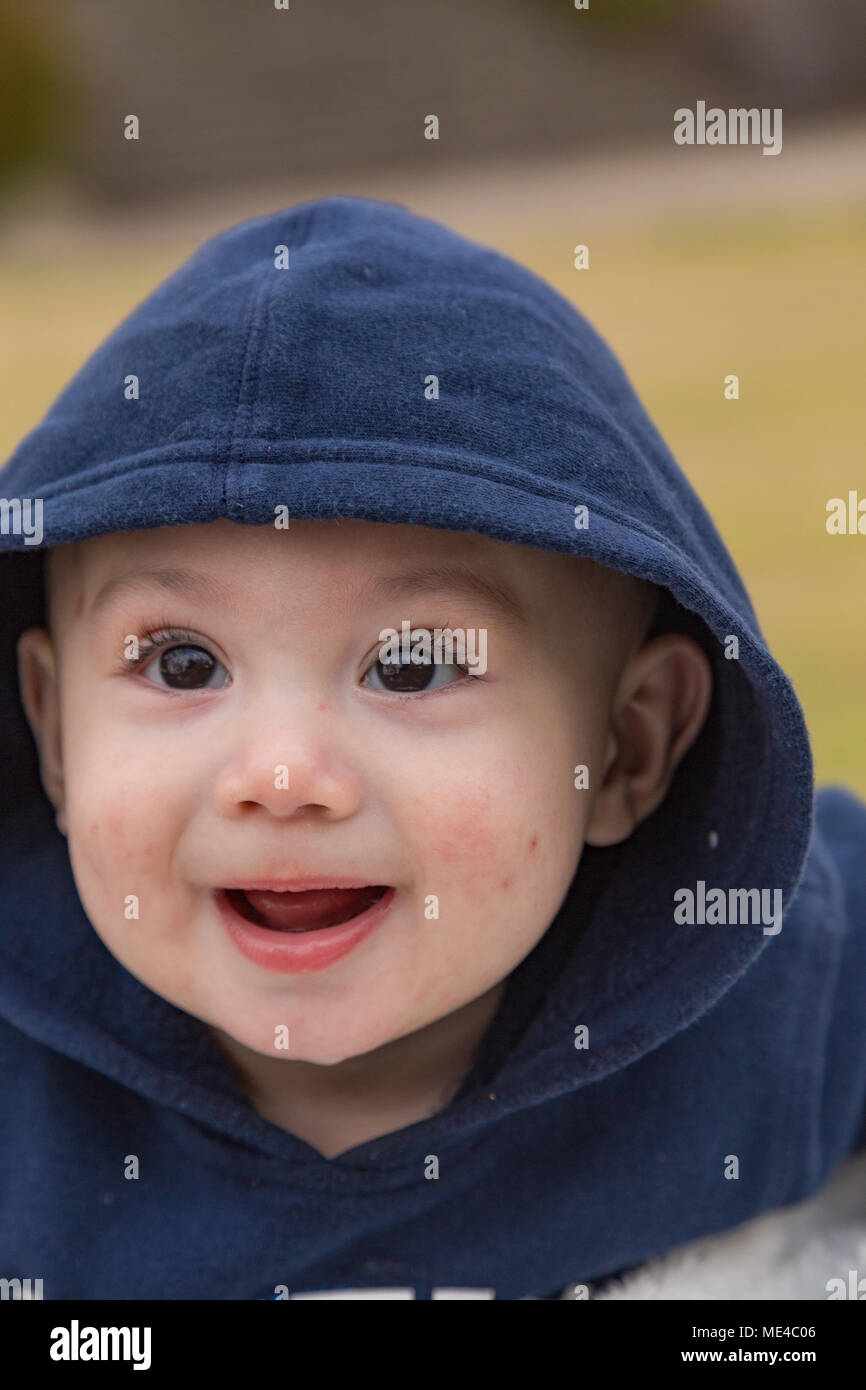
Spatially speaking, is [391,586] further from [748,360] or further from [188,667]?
[748,360]

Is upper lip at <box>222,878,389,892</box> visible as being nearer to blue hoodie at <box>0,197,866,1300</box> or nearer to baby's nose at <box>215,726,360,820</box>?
Result: baby's nose at <box>215,726,360,820</box>

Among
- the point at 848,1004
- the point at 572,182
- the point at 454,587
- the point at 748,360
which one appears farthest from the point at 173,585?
the point at 572,182

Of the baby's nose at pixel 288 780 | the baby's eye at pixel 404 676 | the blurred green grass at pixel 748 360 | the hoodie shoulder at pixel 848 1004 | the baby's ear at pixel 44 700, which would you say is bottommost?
the hoodie shoulder at pixel 848 1004

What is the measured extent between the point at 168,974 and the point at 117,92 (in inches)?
254

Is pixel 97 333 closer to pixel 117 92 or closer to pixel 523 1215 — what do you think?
pixel 523 1215

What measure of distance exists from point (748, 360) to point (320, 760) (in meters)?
2.64

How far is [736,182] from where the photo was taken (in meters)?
4.52

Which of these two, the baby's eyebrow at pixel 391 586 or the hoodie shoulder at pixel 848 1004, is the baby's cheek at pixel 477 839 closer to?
the baby's eyebrow at pixel 391 586

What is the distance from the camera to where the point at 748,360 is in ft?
10.4

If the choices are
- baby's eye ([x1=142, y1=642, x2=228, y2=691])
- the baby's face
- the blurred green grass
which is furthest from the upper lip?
the blurred green grass

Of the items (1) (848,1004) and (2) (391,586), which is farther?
(1) (848,1004)

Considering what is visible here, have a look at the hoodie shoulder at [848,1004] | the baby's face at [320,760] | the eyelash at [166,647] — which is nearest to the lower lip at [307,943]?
the baby's face at [320,760]

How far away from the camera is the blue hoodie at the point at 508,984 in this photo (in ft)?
2.64

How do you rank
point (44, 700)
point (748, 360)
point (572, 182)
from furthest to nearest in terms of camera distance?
point (572, 182), point (748, 360), point (44, 700)
